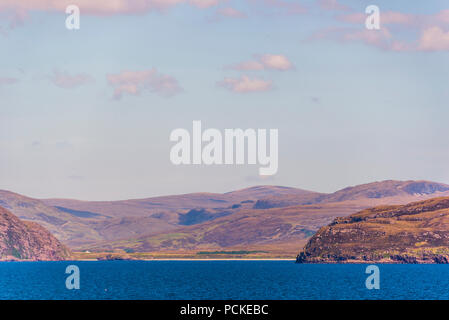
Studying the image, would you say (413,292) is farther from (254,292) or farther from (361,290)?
(254,292)
